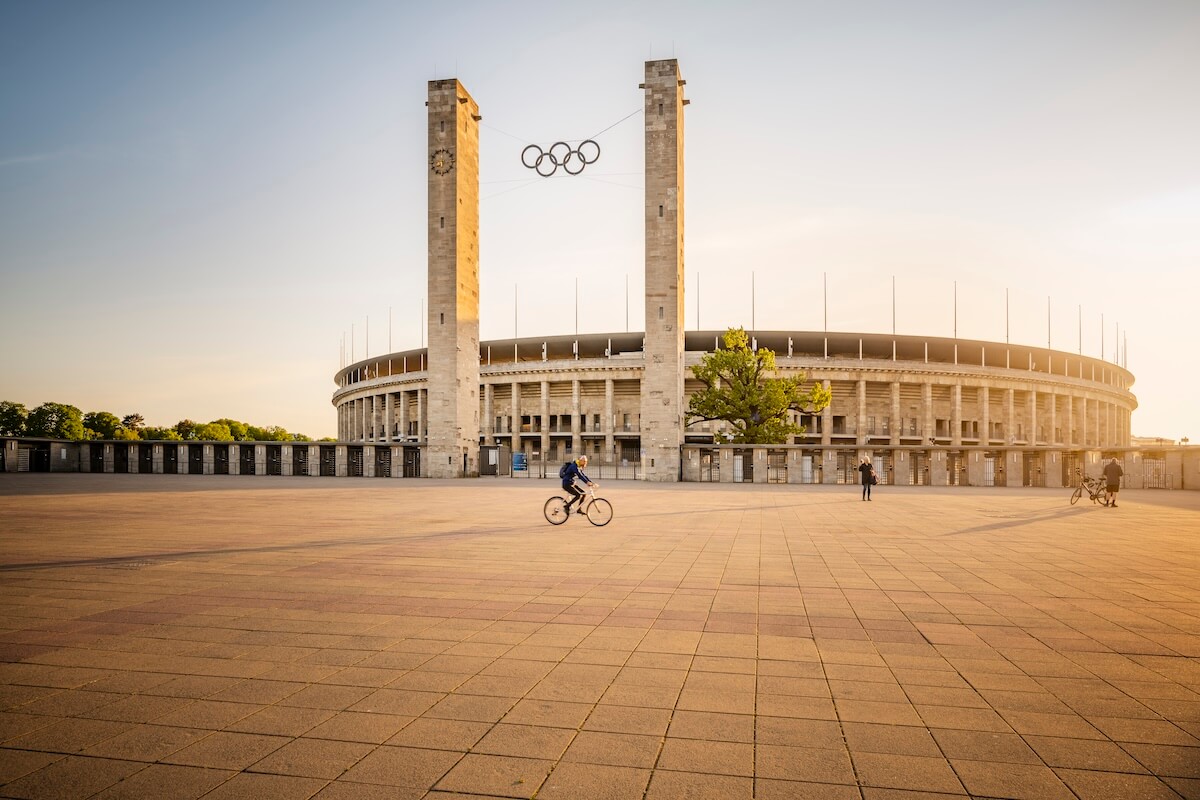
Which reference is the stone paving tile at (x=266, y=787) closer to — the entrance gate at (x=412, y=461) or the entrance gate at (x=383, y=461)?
the entrance gate at (x=383, y=461)

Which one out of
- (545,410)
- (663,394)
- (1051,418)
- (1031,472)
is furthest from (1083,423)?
(663,394)

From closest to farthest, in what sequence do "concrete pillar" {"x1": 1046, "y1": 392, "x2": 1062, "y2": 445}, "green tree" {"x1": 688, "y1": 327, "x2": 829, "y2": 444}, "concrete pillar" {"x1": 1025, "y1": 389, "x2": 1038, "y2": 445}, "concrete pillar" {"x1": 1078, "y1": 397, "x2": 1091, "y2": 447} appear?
"green tree" {"x1": 688, "y1": 327, "x2": 829, "y2": 444}, "concrete pillar" {"x1": 1025, "y1": 389, "x2": 1038, "y2": 445}, "concrete pillar" {"x1": 1046, "y1": 392, "x2": 1062, "y2": 445}, "concrete pillar" {"x1": 1078, "y1": 397, "x2": 1091, "y2": 447}

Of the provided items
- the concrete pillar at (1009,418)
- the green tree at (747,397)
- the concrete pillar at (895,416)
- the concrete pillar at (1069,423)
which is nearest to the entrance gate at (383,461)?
the green tree at (747,397)

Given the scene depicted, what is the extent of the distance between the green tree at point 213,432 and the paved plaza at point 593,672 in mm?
140549

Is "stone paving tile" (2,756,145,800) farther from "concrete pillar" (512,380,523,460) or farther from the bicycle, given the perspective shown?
"concrete pillar" (512,380,523,460)

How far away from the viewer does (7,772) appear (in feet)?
12.5

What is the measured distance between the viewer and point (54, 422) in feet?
354

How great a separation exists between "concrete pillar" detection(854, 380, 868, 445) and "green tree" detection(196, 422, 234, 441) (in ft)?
373

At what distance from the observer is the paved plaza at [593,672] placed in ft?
12.6

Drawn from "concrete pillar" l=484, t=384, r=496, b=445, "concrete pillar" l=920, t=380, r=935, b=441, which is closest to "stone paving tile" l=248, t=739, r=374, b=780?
"concrete pillar" l=484, t=384, r=496, b=445

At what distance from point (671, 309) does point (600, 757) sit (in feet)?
122

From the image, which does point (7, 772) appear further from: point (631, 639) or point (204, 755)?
point (631, 639)

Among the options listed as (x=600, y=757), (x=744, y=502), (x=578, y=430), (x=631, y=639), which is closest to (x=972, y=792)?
(x=600, y=757)

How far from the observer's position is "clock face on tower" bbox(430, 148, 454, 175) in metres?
43.6
